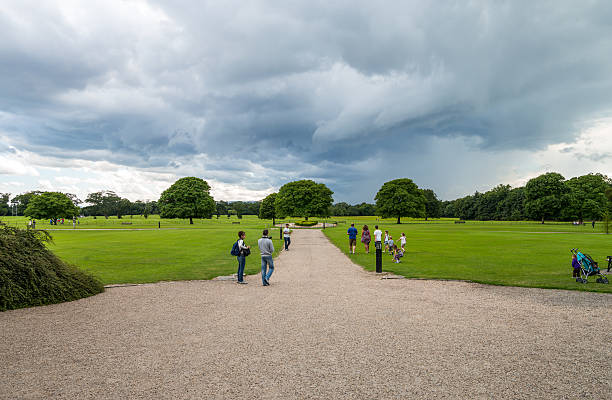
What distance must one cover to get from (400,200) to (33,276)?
262ft

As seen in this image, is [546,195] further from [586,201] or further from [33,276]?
[33,276]

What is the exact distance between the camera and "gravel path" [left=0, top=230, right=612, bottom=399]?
4.88 metres

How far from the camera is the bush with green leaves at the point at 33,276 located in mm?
9477

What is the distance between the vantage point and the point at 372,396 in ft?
15.0

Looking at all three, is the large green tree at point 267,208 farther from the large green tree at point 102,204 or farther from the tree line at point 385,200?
the large green tree at point 102,204

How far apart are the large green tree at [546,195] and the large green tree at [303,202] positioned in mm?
49035

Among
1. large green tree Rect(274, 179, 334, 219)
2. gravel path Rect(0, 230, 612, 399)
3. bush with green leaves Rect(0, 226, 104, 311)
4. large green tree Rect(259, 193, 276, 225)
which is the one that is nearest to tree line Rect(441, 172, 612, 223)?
large green tree Rect(274, 179, 334, 219)

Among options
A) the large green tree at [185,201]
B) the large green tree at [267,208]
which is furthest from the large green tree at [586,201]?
the large green tree at [185,201]

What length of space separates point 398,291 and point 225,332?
6432 mm

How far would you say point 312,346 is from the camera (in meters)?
6.40

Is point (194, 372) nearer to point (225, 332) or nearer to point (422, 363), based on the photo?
point (225, 332)

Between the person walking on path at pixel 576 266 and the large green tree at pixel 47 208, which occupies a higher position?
the large green tree at pixel 47 208

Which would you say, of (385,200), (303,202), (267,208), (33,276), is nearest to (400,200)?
(385,200)

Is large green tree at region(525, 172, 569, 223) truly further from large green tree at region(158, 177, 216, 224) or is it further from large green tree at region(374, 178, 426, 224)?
large green tree at region(158, 177, 216, 224)
